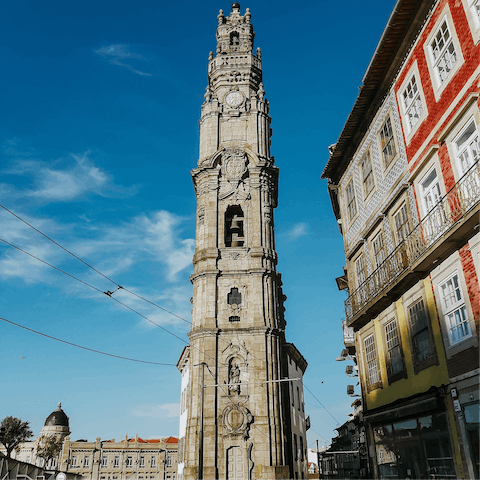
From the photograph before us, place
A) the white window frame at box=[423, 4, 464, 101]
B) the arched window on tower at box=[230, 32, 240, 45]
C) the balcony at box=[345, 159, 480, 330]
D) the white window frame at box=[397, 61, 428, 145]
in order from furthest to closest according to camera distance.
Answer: the arched window on tower at box=[230, 32, 240, 45] < the white window frame at box=[397, 61, 428, 145] < the white window frame at box=[423, 4, 464, 101] < the balcony at box=[345, 159, 480, 330]

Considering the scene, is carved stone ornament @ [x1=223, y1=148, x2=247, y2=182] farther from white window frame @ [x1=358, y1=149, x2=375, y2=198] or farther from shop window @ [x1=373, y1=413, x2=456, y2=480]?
shop window @ [x1=373, y1=413, x2=456, y2=480]

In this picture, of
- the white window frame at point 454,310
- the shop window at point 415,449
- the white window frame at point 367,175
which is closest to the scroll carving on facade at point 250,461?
the shop window at point 415,449

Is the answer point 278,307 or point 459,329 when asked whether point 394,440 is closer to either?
point 459,329

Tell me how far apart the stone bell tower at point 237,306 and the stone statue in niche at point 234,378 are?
0.07 m

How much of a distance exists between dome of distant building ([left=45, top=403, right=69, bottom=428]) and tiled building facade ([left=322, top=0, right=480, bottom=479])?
86.6 metres

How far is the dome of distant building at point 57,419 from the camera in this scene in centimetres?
9019

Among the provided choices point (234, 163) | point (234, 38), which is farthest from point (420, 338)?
point (234, 38)

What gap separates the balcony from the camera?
11.2 meters

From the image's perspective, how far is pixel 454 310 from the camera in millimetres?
12391

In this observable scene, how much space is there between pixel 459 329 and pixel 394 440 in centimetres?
496

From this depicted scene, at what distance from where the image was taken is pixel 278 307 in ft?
119

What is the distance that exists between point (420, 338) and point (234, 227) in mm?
24688

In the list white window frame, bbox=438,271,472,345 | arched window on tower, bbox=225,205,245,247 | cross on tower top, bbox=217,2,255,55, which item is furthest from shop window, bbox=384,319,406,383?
cross on tower top, bbox=217,2,255,55

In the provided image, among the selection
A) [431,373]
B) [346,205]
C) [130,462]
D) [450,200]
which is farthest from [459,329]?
[130,462]
